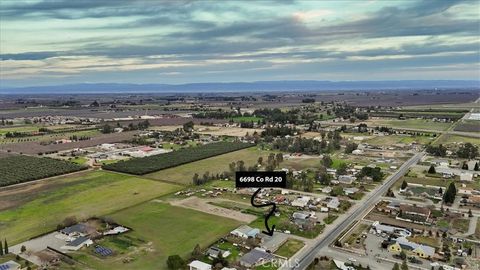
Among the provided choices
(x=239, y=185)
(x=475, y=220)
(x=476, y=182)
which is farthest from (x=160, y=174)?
(x=239, y=185)

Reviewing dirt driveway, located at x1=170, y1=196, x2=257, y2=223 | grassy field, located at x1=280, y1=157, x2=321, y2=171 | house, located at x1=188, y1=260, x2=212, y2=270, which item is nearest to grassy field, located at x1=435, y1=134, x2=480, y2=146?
grassy field, located at x1=280, y1=157, x2=321, y2=171

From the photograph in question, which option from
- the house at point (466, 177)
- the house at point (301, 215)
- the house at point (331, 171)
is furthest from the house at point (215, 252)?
the house at point (466, 177)

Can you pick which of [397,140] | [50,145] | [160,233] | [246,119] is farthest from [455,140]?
[50,145]

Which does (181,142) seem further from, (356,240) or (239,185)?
(239,185)

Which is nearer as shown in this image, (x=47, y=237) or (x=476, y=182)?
(x=47, y=237)

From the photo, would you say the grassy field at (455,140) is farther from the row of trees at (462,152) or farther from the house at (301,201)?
the house at (301,201)
